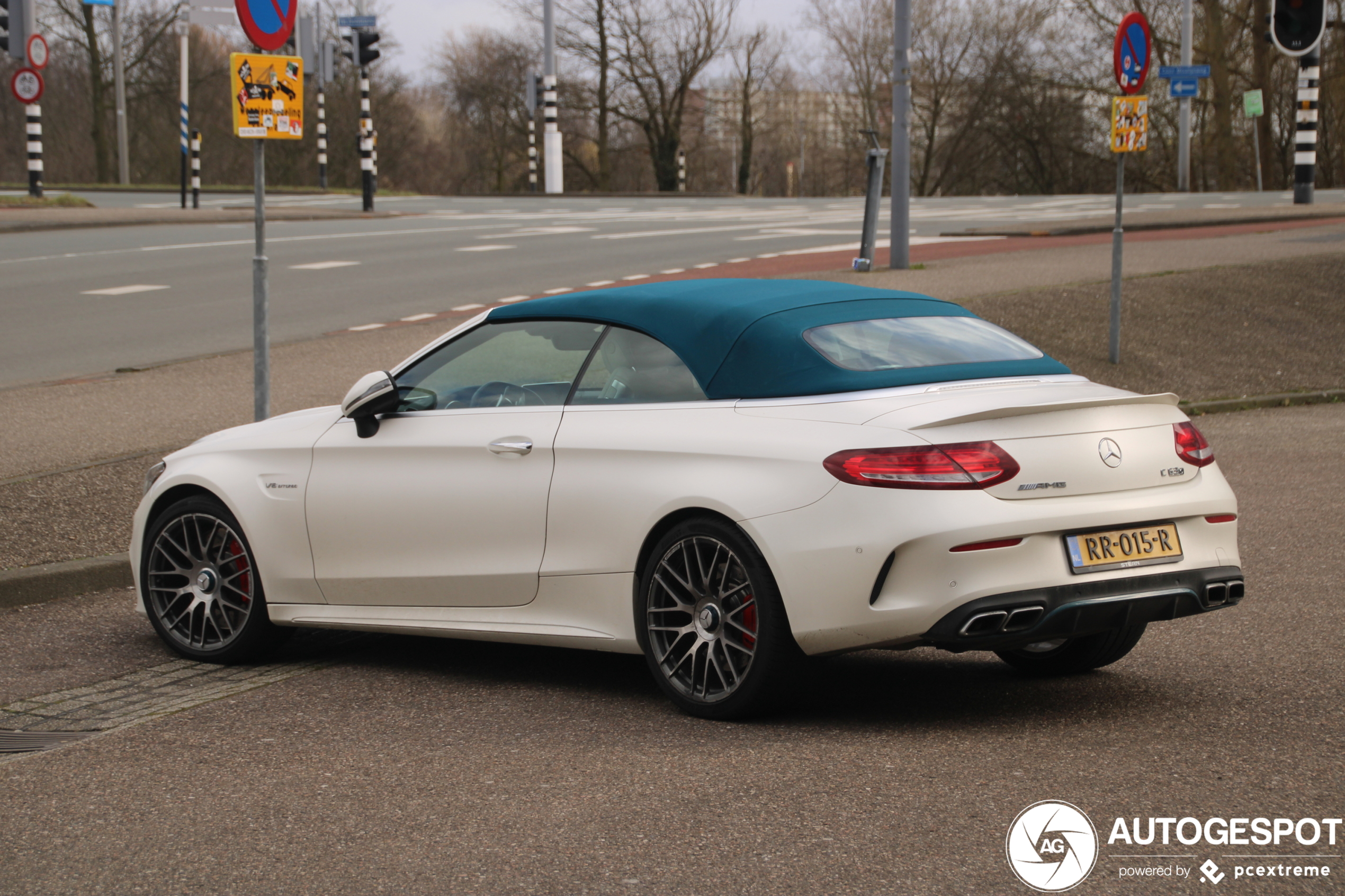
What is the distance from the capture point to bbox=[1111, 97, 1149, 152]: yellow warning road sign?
1327 centimetres

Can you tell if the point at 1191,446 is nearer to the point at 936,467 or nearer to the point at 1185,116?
the point at 936,467

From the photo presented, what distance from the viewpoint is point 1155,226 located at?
24719 mm

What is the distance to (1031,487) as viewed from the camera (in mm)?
4539

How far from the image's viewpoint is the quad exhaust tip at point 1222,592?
4844mm

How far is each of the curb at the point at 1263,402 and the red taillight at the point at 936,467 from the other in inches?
346

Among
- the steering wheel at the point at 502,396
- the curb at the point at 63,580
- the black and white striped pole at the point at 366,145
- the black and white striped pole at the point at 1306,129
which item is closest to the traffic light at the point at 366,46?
the black and white striped pole at the point at 366,145

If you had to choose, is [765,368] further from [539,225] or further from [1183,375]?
[539,225]

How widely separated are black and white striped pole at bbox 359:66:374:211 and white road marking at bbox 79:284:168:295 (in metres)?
15.8

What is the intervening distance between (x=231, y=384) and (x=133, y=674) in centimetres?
652

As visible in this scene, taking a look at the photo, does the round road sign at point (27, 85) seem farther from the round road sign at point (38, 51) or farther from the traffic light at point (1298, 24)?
the traffic light at point (1298, 24)

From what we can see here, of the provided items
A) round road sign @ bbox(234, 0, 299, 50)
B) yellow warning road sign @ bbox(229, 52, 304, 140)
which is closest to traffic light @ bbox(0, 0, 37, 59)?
round road sign @ bbox(234, 0, 299, 50)

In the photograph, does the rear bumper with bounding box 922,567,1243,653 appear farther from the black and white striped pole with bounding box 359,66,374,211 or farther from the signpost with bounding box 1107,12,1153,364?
the black and white striped pole with bounding box 359,66,374,211

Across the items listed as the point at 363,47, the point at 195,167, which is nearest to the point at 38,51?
the point at 195,167

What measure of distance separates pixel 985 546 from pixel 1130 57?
10.7 metres
